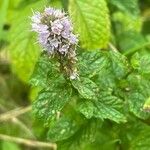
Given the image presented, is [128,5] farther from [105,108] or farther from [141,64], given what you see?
[105,108]

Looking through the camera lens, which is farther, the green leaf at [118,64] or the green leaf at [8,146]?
the green leaf at [8,146]

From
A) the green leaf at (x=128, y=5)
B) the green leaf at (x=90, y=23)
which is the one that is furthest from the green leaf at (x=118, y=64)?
the green leaf at (x=128, y=5)

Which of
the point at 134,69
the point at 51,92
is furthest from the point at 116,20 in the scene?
the point at 51,92

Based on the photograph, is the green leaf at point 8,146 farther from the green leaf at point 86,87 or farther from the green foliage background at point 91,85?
the green leaf at point 86,87

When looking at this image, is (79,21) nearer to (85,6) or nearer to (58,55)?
(85,6)

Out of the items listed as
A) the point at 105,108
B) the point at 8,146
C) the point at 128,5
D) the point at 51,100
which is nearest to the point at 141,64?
the point at 105,108

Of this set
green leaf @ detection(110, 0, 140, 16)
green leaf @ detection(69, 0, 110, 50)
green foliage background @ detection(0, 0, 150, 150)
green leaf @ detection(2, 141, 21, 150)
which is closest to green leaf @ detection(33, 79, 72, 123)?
green foliage background @ detection(0, 0, 150, 150)
